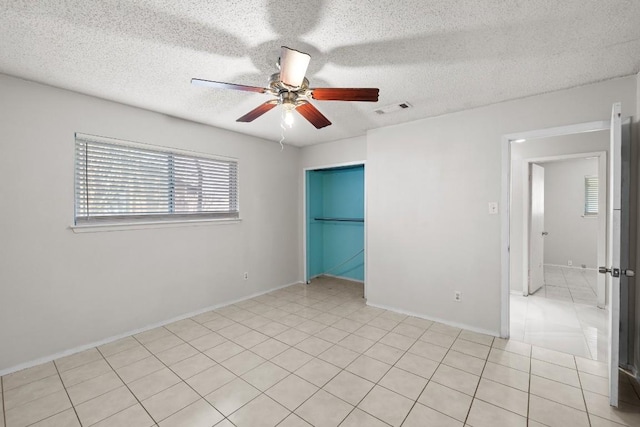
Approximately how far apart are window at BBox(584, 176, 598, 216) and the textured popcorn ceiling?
175 inches

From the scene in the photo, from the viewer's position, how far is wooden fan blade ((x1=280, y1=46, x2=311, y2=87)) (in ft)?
4.92

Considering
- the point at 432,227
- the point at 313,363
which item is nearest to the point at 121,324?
the point at 313,363

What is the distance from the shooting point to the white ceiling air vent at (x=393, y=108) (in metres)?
2.88

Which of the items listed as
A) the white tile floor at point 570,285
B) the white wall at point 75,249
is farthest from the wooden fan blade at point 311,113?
the white tile floor at point 570,285

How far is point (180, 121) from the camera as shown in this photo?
11.0ft

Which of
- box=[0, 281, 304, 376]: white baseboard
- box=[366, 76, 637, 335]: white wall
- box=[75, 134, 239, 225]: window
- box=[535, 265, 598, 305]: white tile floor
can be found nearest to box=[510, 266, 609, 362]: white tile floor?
box=[535, 265, 598, 305]: white tile floor

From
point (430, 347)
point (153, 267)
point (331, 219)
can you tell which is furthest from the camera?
point (331, 219)

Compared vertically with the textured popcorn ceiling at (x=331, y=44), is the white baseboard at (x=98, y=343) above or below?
below

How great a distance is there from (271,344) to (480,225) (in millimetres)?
2527

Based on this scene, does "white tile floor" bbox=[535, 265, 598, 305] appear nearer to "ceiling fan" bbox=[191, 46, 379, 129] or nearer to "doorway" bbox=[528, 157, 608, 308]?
"doorway" bbox=[528, 157, 608, 308]

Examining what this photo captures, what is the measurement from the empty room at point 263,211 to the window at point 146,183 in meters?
0.02

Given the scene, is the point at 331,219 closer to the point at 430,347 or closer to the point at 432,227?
the point at 432,227

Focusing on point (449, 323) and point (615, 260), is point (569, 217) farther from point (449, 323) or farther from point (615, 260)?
point (615, 260)

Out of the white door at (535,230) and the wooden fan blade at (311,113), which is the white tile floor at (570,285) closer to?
the white door at (535,230)
